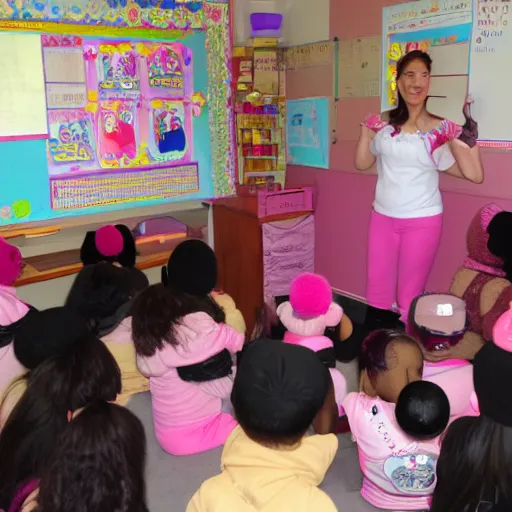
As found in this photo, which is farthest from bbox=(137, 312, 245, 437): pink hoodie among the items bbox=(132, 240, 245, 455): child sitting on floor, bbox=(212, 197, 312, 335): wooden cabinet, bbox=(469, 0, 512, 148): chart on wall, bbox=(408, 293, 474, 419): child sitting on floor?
bbox=(469, 0, 512, 148): chart on wall

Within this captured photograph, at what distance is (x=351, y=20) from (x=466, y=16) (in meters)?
0.79

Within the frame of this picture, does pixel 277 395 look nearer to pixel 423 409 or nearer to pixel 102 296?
pixel 423 409

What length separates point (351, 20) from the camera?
349cm

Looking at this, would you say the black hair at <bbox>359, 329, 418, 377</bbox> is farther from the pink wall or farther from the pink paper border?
the pink paper border

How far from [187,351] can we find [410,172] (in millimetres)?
1442

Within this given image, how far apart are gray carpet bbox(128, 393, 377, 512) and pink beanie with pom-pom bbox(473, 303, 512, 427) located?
3.13ft

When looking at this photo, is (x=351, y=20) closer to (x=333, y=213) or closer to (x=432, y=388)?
(x=333, y=213)

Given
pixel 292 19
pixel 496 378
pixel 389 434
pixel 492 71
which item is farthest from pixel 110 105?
pixel 496 378

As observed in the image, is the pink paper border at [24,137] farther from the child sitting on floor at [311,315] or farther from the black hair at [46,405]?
the black hair at [46,405]

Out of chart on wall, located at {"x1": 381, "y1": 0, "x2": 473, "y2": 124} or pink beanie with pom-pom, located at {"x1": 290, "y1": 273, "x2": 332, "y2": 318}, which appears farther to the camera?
chart on wall, located at {"x1": 381, "y1": 0, "x2": 473, "y2": 124}

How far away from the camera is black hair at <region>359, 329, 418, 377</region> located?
6.25ft

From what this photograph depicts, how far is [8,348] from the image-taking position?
89.9 inches

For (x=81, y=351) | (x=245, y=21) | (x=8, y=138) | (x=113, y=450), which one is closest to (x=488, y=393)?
(x=113, y=450)

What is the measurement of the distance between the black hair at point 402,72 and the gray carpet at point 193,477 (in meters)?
1.48
